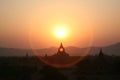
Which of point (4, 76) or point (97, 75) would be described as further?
point (97, 75)

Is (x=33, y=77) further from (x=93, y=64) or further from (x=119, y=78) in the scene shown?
(x=93, y=64)

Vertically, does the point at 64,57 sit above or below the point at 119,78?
above

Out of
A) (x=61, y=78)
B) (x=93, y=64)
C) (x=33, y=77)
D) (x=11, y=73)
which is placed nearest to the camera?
(x=61, y=78)

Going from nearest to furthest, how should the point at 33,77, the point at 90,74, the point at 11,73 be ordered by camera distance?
the point at 33,77 → the point at 11,73 → the point at 90,74

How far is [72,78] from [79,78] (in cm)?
110

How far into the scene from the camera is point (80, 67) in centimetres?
7194

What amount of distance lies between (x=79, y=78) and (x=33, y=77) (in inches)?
278

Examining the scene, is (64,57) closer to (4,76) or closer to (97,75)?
(97,75)

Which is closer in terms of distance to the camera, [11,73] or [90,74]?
[11,73]

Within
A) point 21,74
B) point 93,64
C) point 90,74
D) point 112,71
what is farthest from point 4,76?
point 93,64

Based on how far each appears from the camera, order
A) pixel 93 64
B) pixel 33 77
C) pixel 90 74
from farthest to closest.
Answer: pixel 93 64, pixel 90 74, pixel 33 77

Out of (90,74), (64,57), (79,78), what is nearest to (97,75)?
(90,74)

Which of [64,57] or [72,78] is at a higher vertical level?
[64,57]

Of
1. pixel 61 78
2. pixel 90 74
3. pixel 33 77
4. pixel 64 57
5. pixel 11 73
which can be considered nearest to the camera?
pixel 61 78
